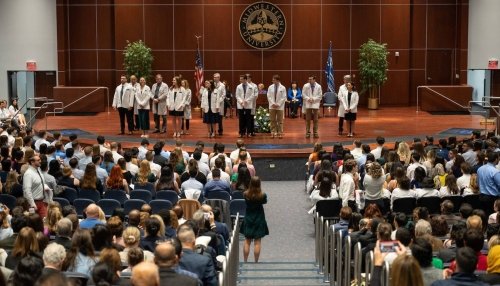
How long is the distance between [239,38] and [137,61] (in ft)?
12.3

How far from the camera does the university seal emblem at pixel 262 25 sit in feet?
99.5

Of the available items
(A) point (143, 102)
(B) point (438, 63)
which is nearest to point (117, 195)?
(A) point (143, 102)

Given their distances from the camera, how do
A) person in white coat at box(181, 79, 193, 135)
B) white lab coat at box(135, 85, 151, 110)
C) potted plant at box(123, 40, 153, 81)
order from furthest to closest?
potted plant at box(123, 40, 153, 81), white lab coat at box(135, 85, 151, 110), person in white coat at box(181, 79, 193, 135)

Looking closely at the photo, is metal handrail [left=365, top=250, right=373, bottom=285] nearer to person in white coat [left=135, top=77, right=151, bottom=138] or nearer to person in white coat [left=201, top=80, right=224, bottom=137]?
person in white coat [left=201, top=80, right=224, bottom=137]

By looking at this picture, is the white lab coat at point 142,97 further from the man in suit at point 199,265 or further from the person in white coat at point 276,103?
the man in suit at point 199,265

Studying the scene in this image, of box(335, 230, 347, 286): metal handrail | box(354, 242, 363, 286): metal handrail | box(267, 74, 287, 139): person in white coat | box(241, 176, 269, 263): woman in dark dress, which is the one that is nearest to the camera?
box(354, 242, 363, 286): metal handrail

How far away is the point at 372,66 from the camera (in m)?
29.5

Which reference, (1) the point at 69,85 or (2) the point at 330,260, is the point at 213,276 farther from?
(1) the point at 69,85

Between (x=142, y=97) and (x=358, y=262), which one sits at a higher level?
(x=142, y=97)

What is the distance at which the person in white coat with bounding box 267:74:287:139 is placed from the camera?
2173cm

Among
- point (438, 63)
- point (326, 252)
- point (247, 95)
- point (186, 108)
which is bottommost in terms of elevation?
point (326, 252)

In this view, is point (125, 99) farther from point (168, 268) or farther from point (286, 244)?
point (168, 268)

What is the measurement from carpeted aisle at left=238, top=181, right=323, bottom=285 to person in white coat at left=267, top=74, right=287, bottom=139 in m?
2.31

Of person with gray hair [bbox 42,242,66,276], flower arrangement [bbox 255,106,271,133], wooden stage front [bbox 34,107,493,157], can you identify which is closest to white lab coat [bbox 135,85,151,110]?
wooden stage front [bbox 34,107,493,157]
